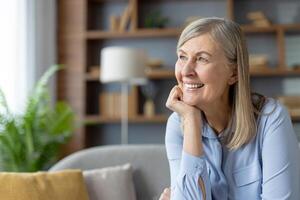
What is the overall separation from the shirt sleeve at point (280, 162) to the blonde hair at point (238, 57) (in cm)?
7

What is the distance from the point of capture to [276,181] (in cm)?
142

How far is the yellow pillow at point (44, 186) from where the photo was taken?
186 cm

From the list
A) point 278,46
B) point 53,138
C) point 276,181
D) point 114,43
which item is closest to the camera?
point 276,181

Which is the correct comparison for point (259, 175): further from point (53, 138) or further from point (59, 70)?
point (59, 70)

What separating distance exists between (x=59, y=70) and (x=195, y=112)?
3138mm

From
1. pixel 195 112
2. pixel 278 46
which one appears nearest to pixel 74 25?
pixel 278 46

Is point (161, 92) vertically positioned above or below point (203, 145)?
below

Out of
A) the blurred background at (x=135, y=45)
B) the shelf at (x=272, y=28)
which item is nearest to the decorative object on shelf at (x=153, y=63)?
the blurred background at (x=135, y=45)

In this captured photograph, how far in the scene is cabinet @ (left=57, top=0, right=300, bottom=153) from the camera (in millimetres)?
4340

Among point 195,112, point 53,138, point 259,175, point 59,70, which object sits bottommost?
point 53,138

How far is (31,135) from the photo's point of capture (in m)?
3.51

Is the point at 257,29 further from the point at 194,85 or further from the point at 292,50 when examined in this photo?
the point at 194,85

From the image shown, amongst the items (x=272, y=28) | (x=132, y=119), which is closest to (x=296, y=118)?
(x=272, y=28)

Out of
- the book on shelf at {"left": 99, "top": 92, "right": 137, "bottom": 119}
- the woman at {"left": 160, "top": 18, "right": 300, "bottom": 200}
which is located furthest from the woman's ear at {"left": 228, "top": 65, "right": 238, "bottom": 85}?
the book on shelf at {"left": 99, "top": 92, "right": 137, "bottom": 119}
